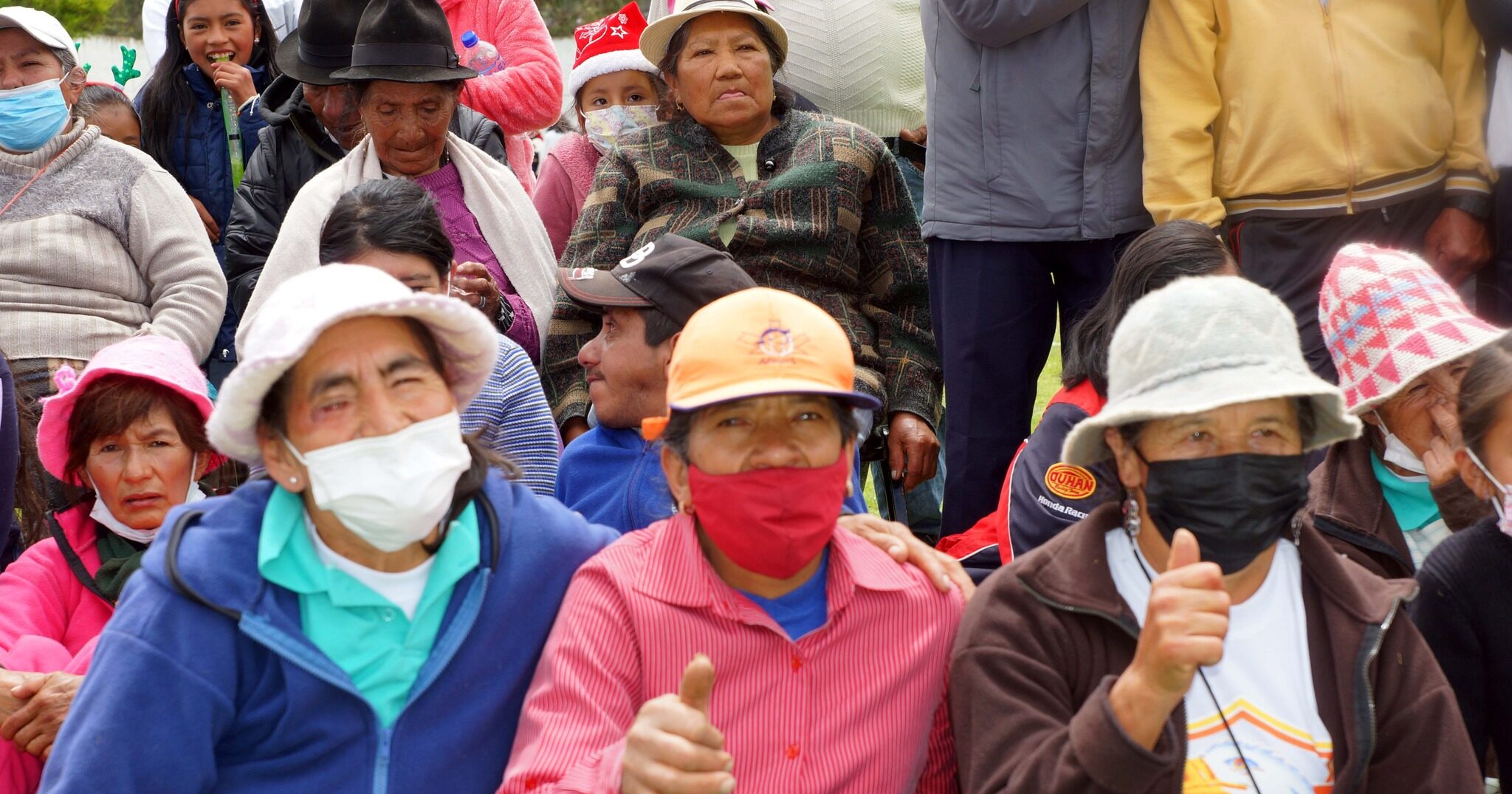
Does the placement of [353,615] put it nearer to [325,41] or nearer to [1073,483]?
[1073,483]

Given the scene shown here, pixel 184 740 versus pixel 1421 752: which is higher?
pixel 184 740

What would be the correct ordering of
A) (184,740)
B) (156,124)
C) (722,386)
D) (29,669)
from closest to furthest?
(184,740)
(722,386)
(29,669)
(156,124)

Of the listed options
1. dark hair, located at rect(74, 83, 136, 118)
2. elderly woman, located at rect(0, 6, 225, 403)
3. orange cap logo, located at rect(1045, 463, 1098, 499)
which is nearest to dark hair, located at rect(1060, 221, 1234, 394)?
orange cap logo, located at rect(1045, 463, 1098, 499)

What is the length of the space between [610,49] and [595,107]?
27 centimetres

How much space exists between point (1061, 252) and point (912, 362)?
62cm

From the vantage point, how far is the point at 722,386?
2902 mm

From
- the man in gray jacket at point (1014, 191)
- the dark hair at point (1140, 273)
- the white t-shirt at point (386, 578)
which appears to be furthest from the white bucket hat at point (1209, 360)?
the man in gray jacket at point (1014, 191)

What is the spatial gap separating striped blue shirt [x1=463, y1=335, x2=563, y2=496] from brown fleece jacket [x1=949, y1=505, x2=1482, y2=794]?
173 centimetres

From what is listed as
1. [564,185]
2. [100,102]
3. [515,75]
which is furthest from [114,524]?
[100,102]

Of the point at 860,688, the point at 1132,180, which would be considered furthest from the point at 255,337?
the point at 1132,180

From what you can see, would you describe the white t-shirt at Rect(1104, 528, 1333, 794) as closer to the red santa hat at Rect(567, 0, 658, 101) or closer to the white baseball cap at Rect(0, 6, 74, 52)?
the red santa hat at Rect(567, 0, 658, 101)

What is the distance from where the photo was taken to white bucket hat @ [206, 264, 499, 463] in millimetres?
2795

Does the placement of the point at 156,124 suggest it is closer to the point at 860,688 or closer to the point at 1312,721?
the point at 860,688

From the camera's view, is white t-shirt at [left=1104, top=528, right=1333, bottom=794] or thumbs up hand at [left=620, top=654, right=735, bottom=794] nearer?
thumbs up hand at [left=620, top=654, right=735, bottom=794]
